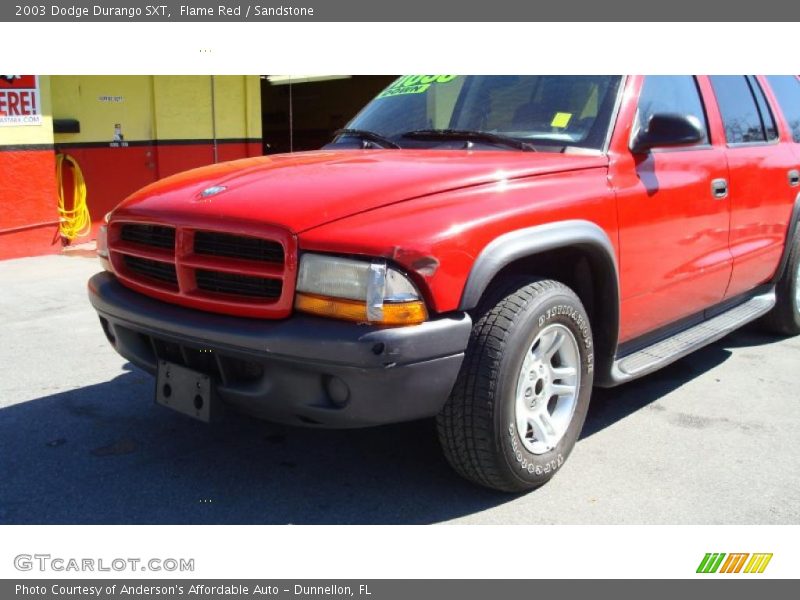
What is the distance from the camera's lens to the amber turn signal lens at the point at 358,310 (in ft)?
8.63

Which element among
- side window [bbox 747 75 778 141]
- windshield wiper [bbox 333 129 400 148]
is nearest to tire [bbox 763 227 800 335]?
side window [bbox 747 75 778 141]

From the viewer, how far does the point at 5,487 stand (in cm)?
324

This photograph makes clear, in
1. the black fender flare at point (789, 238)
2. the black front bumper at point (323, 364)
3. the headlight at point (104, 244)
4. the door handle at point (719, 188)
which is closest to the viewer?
the black front bumper at point (323, 364)

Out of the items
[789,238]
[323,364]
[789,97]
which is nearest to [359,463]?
[323,364]

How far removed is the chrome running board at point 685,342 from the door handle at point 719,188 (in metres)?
0.74

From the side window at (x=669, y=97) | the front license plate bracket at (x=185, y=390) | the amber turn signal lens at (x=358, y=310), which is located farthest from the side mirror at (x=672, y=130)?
the front license plate bracket at (x=185, y=390)

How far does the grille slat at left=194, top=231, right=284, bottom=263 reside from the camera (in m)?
2.80

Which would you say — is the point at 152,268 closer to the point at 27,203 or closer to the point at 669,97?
the point at 669,97

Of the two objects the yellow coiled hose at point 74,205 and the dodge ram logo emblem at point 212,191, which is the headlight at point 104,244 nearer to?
the dodge ram logo emblem at point 212,191

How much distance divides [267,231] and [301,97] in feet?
52.1

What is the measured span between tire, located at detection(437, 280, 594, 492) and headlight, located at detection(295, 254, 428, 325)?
36cm

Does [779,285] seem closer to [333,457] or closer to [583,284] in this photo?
[583,284]

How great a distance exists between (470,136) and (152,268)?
5.29 feet

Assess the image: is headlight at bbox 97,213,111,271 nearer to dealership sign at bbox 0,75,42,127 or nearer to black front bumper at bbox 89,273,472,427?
black front bumper at bbox 89,273,472,427
